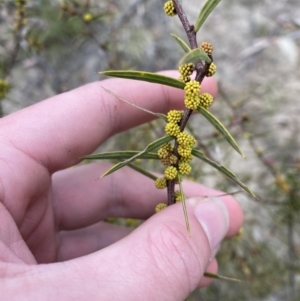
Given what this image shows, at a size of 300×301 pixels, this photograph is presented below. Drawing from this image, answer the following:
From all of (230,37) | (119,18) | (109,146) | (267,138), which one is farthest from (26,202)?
(230,37)

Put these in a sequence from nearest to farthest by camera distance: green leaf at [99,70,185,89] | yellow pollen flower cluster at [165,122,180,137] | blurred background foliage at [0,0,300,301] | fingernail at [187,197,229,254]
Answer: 1. green leaf at [99,70,185,89]
2. yellow pollen flower cluster at [165,122,180,137]
3. fingernail at [187,197,229,254]
4. blurred background foliage at [0,0,300,301]

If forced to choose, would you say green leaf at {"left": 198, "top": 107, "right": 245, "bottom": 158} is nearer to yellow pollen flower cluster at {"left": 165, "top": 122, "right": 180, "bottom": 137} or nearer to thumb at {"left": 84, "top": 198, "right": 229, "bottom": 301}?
yellow pollen flower cluster at {"left": 165, "top": 122, "right": 180, "bottom": 137}

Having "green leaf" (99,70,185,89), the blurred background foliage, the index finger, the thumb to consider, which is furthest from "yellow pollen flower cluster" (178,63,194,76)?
the blurred background foliage

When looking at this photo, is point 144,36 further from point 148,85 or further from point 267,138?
point 148,85

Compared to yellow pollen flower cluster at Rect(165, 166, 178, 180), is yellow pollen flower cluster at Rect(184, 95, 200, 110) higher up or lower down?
higher up

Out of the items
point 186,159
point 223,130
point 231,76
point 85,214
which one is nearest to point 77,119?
point 85,214

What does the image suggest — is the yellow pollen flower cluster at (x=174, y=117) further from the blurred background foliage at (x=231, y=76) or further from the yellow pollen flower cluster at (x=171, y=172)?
the blurred background foliage at (x=231, y=76)
